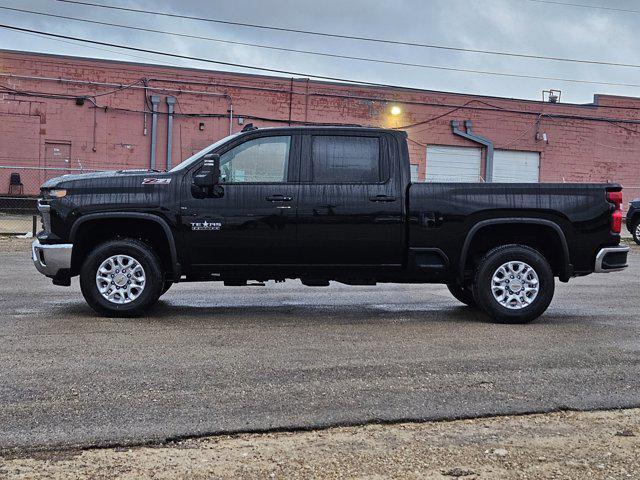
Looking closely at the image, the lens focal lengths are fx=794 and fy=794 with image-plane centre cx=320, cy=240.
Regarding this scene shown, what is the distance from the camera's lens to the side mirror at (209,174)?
26.0 feet

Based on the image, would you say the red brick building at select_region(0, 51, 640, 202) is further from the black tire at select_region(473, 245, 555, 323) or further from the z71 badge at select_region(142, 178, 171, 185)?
the black tire at select_region(473, 245, 555, 323)

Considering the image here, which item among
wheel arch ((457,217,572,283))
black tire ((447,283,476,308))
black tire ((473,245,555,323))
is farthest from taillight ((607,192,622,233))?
black tire ((447,283,476,308))

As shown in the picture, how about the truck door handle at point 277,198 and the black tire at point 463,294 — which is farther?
the black tire at point 463,294

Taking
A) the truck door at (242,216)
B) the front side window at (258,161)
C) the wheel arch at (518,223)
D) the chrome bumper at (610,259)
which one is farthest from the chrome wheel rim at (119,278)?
the chrome bumper at (610,259)

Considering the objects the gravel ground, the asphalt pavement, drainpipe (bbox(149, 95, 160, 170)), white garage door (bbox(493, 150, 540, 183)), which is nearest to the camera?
the gravel ground

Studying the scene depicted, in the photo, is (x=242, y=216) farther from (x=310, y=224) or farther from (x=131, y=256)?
(x=131, y=256)

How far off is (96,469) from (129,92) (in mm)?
24606

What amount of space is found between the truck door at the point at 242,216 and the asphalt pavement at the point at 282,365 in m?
0.69

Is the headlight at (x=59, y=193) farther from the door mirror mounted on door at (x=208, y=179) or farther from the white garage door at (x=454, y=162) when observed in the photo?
the white garage door at (x=454, y=162)

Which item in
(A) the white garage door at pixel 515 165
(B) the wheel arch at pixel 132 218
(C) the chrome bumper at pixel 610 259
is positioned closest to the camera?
(B) the wheel arch at pixel 132 218

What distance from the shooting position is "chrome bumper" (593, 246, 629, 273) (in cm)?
830

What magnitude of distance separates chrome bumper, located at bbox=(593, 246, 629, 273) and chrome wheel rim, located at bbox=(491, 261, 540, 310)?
69 centimetres

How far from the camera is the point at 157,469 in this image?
391cm

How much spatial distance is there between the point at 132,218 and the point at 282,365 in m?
2.70
